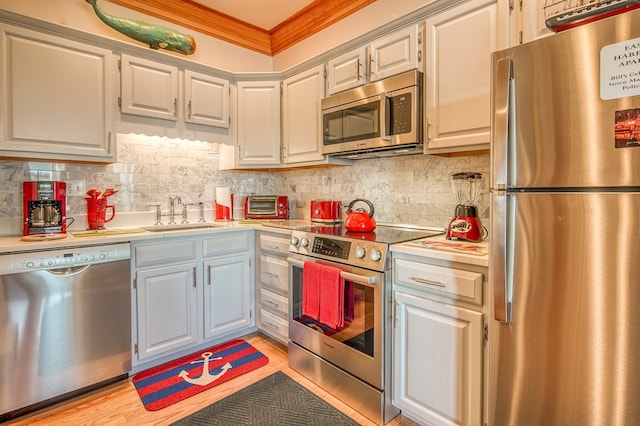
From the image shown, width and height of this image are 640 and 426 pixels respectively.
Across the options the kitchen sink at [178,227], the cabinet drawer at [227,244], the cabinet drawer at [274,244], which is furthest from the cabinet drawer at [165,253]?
the cabinet drawer at [274,244]

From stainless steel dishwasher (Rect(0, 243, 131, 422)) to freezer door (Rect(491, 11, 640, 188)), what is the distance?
2.18m

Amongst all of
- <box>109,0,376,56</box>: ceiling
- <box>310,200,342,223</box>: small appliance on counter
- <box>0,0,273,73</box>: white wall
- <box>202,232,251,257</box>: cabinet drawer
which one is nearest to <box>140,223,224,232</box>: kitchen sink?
<box>202,232,251,257</box>: cabinet drawer

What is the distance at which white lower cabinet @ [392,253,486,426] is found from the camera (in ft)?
4.75

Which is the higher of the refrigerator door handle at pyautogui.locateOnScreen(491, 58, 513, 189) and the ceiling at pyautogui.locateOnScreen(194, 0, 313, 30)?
the ceiling at pyautogui.locateOnScreen(194, 0, 313, 30)

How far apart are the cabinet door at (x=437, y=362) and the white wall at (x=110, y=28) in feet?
9.09

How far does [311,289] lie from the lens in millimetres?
2059

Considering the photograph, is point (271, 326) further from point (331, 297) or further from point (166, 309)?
point (331, 297)

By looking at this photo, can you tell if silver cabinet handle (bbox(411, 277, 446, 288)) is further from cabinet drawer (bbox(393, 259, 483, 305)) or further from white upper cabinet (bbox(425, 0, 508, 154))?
white upper cabinet (bbox(425, 0, 508, 154))

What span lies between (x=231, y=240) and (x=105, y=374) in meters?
1.16

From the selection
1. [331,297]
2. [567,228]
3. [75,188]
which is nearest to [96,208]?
[75,188]

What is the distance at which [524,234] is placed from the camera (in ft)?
3.59

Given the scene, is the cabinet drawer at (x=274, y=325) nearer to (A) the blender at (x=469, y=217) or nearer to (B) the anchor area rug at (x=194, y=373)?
(B) the anchor area rug at (x=194, y=373)

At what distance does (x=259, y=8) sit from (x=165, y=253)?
92.5 inches

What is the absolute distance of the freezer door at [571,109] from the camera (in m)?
0.90
